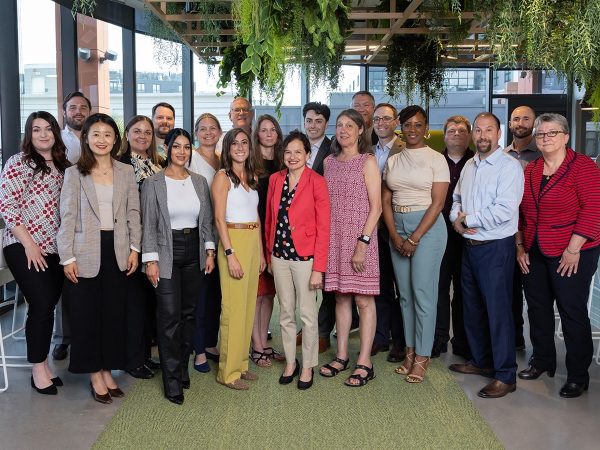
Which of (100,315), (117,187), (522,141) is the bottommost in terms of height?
(100,315)

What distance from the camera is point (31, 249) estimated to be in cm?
367

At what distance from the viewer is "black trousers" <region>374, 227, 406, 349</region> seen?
4.61 m

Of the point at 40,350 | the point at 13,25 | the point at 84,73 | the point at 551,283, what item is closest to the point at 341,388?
the point at 551,283

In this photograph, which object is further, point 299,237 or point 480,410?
point 299,237

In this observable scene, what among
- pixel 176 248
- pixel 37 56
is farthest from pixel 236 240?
pixel 37 56

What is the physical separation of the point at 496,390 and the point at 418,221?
1.14 meters

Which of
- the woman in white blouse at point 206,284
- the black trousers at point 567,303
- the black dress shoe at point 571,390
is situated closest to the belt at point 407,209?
the black trousers at point 567,303

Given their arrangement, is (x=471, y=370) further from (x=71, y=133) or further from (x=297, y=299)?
(x=71, y=133)

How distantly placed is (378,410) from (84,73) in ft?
17.0

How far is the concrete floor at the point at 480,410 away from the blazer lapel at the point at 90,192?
115 cm

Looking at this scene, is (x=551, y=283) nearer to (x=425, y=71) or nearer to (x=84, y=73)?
(x=425, y=71)

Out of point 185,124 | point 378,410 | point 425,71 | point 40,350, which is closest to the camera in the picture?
point 378,410

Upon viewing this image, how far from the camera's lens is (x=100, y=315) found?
3711 mm

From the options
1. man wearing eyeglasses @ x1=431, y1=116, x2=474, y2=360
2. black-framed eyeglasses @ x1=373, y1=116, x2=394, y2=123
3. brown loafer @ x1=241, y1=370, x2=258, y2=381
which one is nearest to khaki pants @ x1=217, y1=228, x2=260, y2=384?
brown loafer @ x1=241, y1=370, x2=258, y2=381
